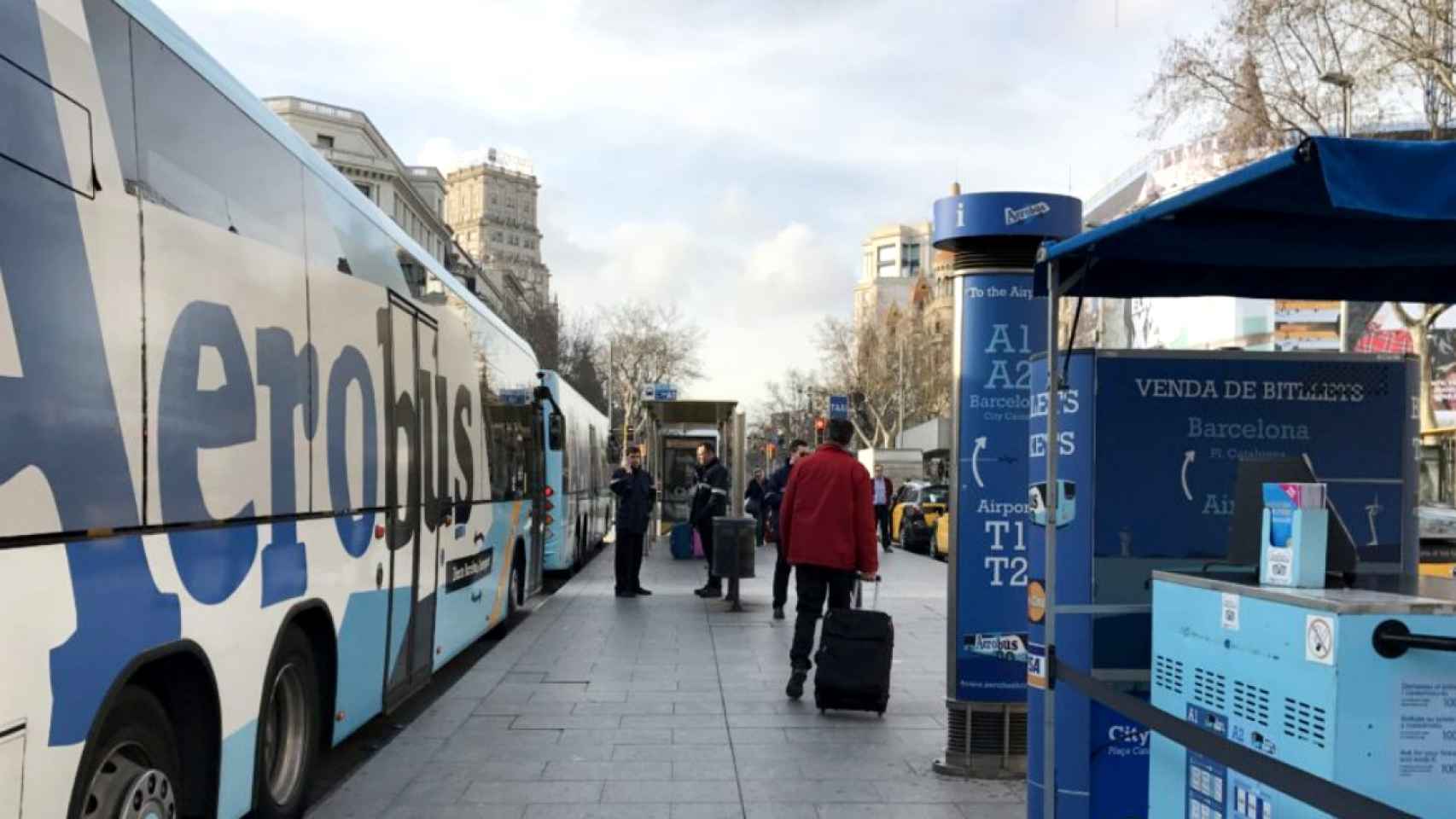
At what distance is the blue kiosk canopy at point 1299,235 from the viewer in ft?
10.4

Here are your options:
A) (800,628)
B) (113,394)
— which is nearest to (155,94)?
(113,394)

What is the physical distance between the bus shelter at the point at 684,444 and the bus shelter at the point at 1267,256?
18.9 meters

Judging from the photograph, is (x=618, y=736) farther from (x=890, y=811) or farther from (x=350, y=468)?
(x=350, y=468)

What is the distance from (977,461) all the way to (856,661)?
2.07 m

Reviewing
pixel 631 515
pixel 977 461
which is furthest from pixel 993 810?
pixel 631 515

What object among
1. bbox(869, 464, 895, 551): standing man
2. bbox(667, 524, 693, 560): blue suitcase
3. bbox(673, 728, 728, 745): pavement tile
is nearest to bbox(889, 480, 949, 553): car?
bbox(869, 464, 895, 551): standing man

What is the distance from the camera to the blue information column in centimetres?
701

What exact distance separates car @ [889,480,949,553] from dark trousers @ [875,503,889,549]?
1680mm

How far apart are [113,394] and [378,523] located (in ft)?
11.3

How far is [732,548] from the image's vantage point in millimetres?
14812

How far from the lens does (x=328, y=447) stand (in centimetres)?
609

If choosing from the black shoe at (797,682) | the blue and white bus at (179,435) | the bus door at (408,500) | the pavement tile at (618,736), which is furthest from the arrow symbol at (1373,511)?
the bus door at (408,500)

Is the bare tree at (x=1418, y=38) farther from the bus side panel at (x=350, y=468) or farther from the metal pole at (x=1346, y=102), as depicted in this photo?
the bus side panel at (x=350, y=468)

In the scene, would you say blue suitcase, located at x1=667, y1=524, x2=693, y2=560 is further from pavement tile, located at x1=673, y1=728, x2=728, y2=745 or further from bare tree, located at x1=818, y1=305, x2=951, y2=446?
bare tree, located at x1=818, y1=305, x2=951, y2=446
